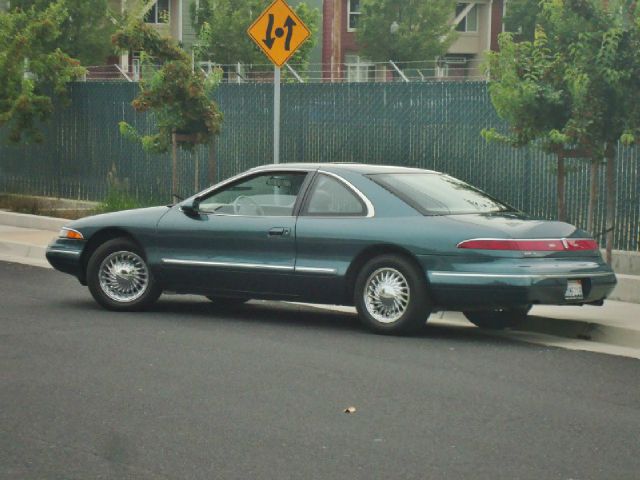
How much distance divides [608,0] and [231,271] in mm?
5183

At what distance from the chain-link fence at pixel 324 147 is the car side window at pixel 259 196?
168 inches

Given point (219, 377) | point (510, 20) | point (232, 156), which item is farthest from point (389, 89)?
point (510, 20)

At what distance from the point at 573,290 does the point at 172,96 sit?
32.6 ft

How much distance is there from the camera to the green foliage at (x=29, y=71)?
939 inches

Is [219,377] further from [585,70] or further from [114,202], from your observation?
[114,202]

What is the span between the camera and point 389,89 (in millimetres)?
19094

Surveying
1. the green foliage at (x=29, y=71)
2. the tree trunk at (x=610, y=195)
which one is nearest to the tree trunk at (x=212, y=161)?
the green foliage at (x=29, y=71)

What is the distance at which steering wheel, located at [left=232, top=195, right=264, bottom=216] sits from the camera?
12406 mm

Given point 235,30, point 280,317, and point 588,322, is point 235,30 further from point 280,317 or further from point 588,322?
point 588,322

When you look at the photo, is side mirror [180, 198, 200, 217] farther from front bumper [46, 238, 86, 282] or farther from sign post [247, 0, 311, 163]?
sign post [247, 0, 311, 163]

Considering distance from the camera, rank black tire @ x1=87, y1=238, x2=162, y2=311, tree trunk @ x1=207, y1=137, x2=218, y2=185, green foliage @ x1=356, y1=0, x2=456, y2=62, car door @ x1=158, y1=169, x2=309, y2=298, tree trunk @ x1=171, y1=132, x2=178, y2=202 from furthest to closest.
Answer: green foliage @ x1=356, y1=0, x2=456, y2=62, tree trunk @ x1=207, y1=137, x2=218, y2=185, tree trunk @ x1=171, y1=132, x2=178, y2=202, black tire @ x1=87, y1=238, x2=162, y2=311, car door @ x1=158, y1=169, x2=309, y2=298

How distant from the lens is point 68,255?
516 inches

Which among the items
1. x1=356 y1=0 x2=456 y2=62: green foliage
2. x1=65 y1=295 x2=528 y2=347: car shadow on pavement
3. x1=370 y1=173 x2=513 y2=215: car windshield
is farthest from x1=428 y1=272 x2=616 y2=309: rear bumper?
x1=356 y1=0 x2=456 y2=62: green foliage

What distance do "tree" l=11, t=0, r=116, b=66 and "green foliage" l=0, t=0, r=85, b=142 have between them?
22.2 meters
